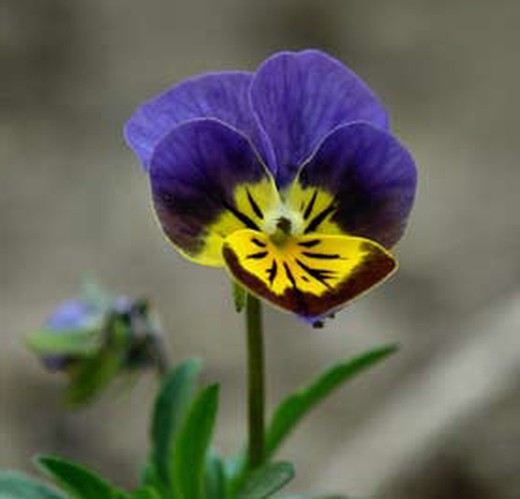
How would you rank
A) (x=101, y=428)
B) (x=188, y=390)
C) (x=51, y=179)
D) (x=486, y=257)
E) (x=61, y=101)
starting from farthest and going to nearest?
(x=61, y=101) < (x=51, y=179) < (x=486, y=257) < (x=101, y=428) < (x=188, y=390)

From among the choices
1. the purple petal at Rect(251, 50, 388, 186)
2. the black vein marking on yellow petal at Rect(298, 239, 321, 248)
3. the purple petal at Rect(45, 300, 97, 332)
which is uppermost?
the purple petal at Rect(45, 300, 97, 332)

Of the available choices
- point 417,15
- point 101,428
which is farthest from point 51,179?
point 417,15

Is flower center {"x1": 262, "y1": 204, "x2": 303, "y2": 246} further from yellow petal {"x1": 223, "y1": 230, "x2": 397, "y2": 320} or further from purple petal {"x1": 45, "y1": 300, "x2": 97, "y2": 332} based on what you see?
purple petal {"x1": 45, "y1": 300, "x2": 97, "y2": 332}

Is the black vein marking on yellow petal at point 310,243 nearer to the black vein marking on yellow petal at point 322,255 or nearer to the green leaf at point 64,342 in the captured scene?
the black vein marking on yellow petal at point 322,255

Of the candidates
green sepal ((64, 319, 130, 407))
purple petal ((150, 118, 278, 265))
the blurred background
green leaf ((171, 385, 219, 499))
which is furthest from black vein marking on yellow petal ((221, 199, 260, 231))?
the blurred background

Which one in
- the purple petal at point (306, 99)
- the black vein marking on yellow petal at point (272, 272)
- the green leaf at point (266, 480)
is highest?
the purple petal at point (306, 99)

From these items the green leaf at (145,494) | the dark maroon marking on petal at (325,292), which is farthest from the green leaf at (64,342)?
the dark maroon marking on petal at (325,292)

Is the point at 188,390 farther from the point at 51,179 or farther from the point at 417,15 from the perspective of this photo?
the point at 417,15
